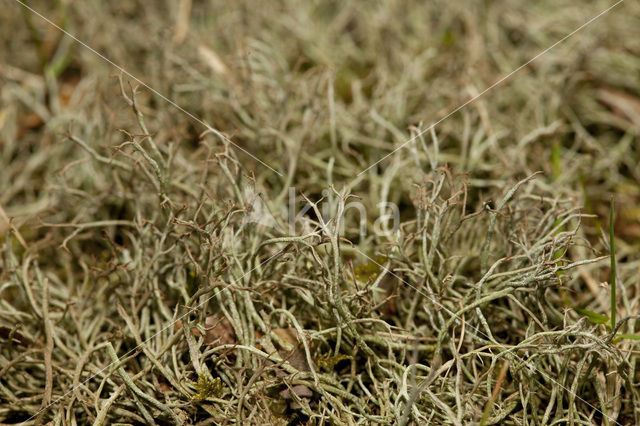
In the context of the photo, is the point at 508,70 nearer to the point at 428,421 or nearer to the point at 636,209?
the point at 636,209

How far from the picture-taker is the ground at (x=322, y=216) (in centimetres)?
98

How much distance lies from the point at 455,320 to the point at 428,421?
7.6 inches

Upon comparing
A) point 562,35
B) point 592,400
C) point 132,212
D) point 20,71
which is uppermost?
point 562,35

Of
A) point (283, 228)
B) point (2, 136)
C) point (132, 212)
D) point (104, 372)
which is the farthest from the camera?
point (2, 136)

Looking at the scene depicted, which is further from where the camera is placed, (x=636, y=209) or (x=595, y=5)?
(x=595, y=5)

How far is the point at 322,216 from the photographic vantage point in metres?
1.25

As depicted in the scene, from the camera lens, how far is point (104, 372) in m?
1.03

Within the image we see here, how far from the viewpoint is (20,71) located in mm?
1683

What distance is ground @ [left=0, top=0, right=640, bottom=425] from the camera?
98cm

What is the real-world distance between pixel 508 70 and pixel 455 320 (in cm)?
97

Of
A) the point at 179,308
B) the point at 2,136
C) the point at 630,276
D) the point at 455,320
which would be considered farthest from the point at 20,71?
the point at 630,276

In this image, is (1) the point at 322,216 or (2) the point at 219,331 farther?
(1) the point at 322,216

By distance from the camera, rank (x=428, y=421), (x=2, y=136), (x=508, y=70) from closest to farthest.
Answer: (x=428, y=421)
(x=2, y=136)
(x=508, y=70)

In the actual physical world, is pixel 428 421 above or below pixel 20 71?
below
